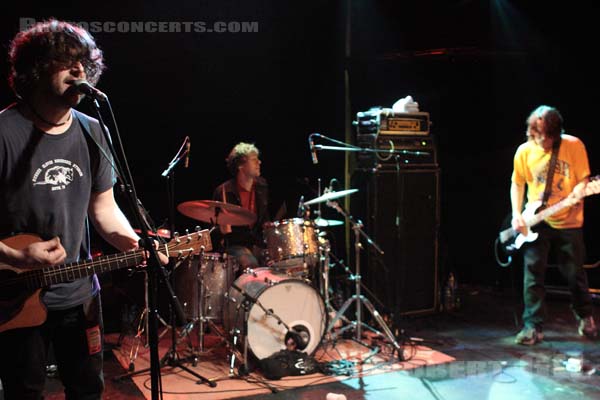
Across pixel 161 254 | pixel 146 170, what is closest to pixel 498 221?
pixel 146 170

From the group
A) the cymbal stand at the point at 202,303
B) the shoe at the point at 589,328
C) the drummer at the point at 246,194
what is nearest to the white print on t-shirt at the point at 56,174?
the cymbal stand at the point at 202,303

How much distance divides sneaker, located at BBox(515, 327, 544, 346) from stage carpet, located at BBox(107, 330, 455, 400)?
32.8 inches

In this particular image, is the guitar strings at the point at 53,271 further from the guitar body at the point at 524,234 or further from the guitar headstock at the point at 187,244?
the guitar body at the point at 524,234

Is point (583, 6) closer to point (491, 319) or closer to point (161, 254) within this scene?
point (491, 319)

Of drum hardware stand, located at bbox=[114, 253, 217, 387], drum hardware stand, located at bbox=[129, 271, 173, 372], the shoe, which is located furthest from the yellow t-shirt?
drum hardware stand, located at bbox=[129, 271, 173, 372]

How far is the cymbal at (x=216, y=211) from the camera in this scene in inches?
185

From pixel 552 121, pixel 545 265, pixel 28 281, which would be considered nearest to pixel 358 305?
pixel 545 265

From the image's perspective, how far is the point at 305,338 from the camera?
4871mm

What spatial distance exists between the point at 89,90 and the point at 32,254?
636 millimetres

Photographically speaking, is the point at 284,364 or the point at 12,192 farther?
the point at 284,364

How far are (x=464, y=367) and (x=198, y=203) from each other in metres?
2.53

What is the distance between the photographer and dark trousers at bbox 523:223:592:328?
5.34 metres

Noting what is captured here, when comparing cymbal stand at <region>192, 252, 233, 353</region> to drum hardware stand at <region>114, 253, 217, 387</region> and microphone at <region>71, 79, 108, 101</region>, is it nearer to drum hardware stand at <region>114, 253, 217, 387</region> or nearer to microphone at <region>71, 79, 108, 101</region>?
drum hardware stand at <region>114, 253, 217, 387</region>

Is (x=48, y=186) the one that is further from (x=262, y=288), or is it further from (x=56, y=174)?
(x=262, y=288)
